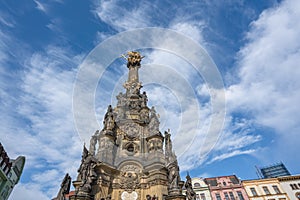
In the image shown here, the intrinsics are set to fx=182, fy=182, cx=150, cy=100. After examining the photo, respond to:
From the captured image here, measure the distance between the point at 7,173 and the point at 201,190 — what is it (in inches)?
1143

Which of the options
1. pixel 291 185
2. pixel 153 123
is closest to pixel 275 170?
pixel 291 185

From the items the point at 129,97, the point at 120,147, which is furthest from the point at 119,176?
the point at 129,97

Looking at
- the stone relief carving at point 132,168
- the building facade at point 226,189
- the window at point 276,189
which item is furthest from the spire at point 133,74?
the window at point 276,189

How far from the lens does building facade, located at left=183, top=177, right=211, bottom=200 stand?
25531 mm

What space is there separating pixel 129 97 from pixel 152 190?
14.2 metres

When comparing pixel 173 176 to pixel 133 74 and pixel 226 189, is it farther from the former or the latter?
pixel 133 74

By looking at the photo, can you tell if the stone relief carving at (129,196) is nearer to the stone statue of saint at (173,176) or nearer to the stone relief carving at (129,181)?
the stone relief carving at (129,181)

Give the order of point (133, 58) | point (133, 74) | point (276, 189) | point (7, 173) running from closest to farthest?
A: point (276, 189) → point (7, 173) → point (133, 74) → point (133, 58)

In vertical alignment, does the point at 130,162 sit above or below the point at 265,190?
above

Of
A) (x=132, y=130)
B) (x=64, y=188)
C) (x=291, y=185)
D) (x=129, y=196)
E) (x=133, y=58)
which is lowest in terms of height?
(x=129, y=196)

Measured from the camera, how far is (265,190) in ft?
83.0

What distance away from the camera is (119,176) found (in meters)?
17.7

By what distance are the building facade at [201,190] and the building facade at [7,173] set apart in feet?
85.1

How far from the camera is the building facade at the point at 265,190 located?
80.4 ft
